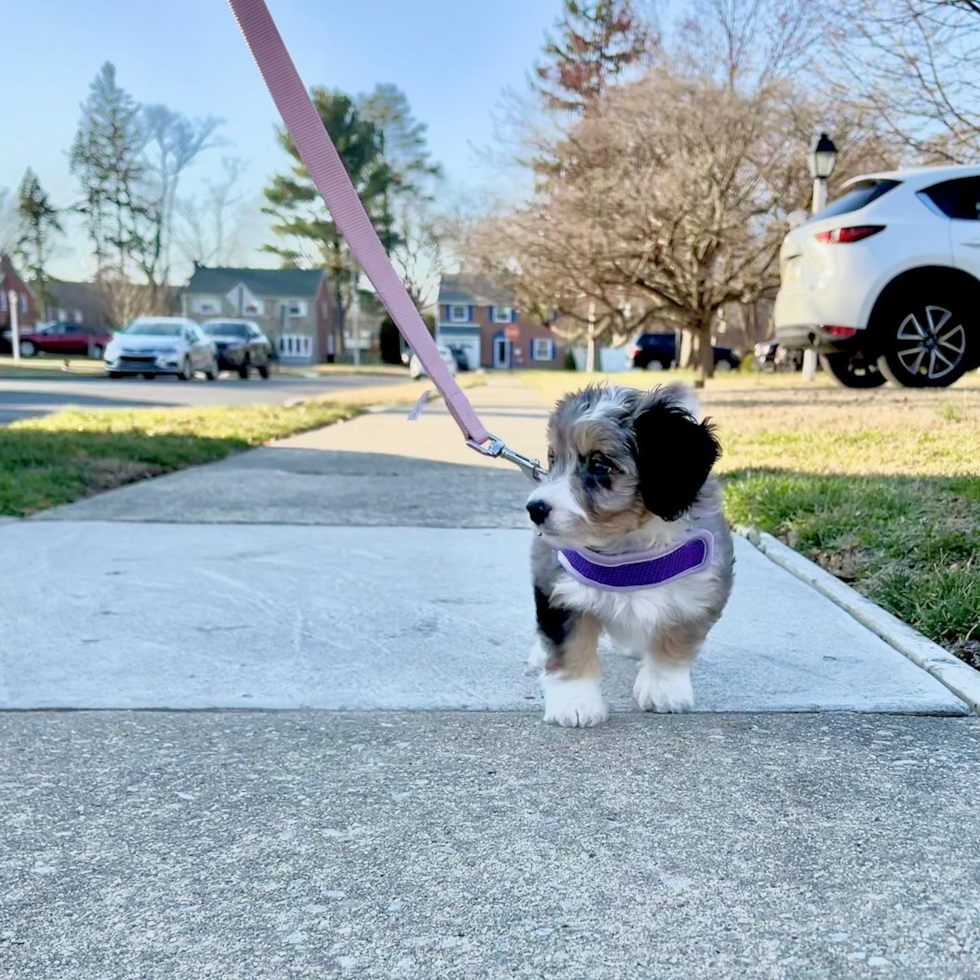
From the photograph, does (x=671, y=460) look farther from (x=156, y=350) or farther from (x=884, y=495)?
(x=156, y=350)

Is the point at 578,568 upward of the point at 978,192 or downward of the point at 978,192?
downward

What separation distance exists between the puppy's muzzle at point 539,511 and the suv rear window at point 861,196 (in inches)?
347

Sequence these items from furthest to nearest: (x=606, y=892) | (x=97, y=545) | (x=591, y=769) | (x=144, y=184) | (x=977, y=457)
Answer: (x=144, y=184) < (x=977, y=457) < (x=97, y=545) < (x=591, y=769) < (x=606, y=892)

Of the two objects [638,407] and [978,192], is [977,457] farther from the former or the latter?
[978,192]

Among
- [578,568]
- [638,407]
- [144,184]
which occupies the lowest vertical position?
[578,568]

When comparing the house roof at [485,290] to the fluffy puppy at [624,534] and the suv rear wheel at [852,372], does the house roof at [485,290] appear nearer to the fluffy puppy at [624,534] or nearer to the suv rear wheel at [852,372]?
the suv rear wheel at [852,372]

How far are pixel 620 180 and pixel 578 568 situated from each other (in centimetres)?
2037

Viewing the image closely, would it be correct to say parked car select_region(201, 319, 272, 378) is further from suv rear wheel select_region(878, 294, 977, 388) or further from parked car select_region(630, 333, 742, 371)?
suv rear wheel select_region(878, 294, 977, 388)

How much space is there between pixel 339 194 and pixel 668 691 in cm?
180

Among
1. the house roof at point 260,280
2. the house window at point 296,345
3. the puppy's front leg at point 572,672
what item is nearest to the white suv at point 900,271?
the puppy's front leg at point 572,672

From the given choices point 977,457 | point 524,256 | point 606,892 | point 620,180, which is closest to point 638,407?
point 606,892

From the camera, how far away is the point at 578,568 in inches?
110

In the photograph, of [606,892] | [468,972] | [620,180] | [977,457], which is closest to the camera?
[468,972]

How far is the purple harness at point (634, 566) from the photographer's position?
2777 millimetres
